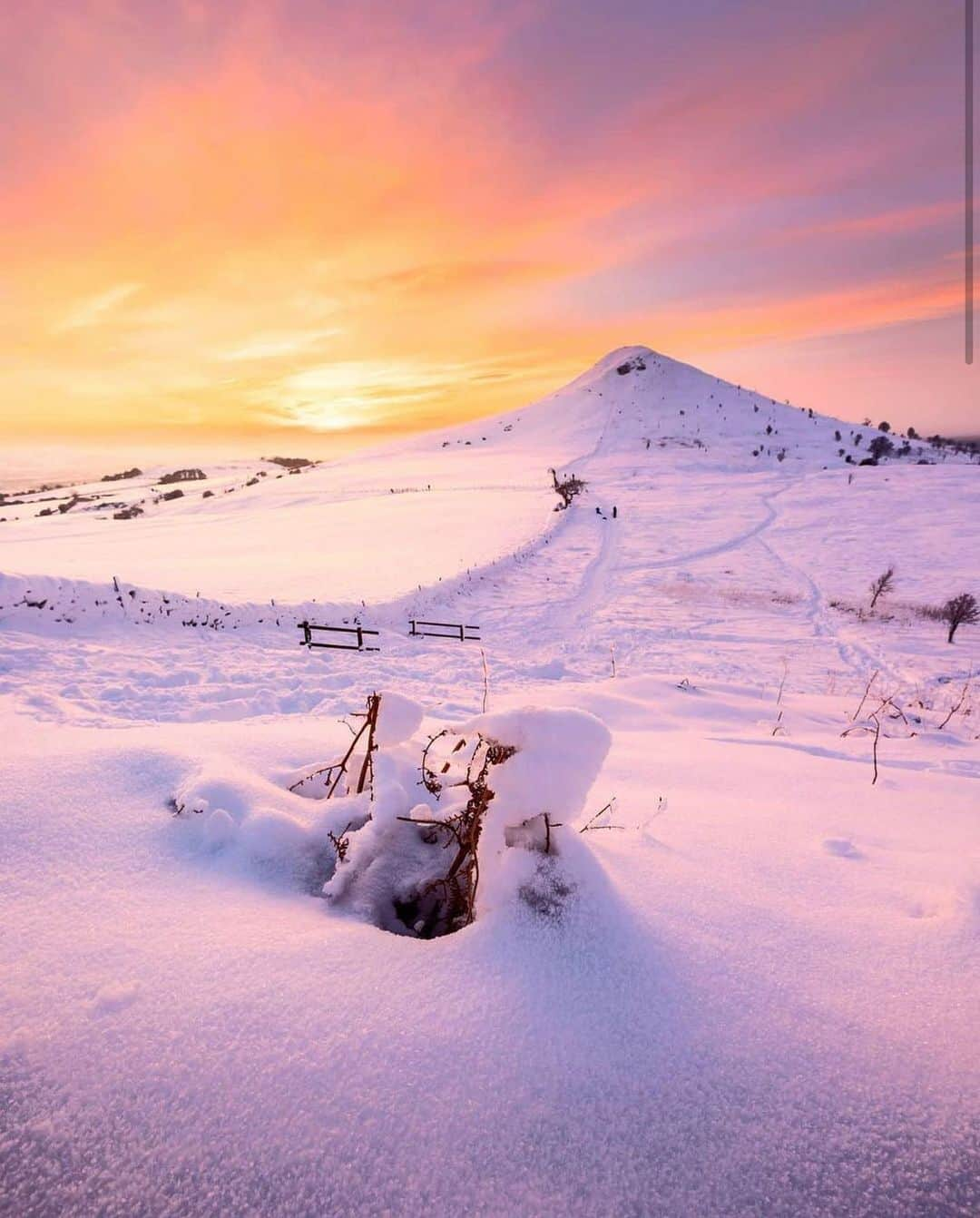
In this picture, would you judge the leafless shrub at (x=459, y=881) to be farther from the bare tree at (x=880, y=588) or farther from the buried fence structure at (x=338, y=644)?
the bare tree at (x=880, y=588)

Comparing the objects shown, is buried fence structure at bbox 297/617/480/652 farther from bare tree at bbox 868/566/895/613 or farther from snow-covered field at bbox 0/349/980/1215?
bare tree at bbox 868/566/895/613

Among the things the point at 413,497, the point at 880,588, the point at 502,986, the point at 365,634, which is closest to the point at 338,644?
the point at 365,634

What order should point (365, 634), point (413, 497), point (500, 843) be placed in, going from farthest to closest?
point (413, 497) → point (365, 634) → point (500, 843)

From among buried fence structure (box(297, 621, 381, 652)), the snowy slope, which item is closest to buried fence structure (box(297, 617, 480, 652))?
buried fence structure (box(297, 621, 381, 652))

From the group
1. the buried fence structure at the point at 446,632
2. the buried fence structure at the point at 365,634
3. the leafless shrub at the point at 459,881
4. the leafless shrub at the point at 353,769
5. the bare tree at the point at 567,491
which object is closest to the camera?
the leafless shrub at the point at 459,881

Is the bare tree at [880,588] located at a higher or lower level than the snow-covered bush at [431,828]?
lower

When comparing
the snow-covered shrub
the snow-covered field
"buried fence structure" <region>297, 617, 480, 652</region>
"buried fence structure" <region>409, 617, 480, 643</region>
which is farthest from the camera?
"buried fence structure" <region>409, 617, 480, 643</region>

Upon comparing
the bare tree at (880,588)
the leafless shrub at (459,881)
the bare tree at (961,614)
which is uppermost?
the leafless shrub at (459,881)

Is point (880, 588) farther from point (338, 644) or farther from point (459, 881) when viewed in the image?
point (459, 881)

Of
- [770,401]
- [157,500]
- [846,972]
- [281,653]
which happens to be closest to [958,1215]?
[846,972]

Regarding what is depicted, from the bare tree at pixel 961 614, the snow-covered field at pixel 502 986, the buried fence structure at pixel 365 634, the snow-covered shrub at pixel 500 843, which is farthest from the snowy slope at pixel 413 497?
the bare tree at pixel 961 614

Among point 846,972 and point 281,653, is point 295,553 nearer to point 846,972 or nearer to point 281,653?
point 281,653

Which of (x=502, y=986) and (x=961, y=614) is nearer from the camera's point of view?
(x=502, y=986)

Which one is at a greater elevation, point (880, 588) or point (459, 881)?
point (459, 881)
